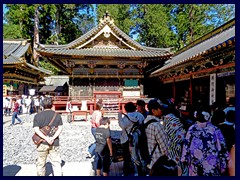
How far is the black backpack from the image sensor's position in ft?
10.4

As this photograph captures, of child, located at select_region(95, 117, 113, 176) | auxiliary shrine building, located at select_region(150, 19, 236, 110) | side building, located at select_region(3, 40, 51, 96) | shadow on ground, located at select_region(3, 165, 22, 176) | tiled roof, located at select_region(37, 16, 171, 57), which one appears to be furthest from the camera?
side building, located at select_region(3, 40, 51, 96)

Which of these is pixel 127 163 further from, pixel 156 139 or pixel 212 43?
pixel 212 43

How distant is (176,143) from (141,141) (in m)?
0.58

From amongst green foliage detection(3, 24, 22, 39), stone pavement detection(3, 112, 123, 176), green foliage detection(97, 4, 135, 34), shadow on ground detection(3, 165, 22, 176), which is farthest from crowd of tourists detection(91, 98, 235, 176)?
green foliage detection(3, 24, 22, 39)

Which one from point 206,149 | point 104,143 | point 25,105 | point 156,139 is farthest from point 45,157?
point 25,105

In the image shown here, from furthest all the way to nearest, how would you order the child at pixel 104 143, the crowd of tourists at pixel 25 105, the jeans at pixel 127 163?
the crowd of tourists at pixel 25 105 → the jeans at pixel 127 163 → the child at pixel 104 143

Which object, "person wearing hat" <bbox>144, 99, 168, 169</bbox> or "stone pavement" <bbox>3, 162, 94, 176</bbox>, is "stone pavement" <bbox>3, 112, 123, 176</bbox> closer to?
"stone pavement" <bbox>3, 162, 94, 176</bbox>

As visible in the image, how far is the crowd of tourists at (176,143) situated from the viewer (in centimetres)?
275

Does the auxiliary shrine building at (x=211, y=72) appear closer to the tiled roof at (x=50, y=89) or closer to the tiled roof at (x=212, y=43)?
the tiled roof at (x=212, y=43)

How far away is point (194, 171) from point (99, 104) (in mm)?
2284

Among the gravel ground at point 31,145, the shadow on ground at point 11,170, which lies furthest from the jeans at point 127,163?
the shadow on ground at point 11,170

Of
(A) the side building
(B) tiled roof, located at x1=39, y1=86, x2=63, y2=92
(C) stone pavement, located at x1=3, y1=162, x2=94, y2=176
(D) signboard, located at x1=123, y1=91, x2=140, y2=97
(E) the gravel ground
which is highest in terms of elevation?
(A) the side building

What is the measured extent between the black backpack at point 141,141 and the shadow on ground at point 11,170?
98.5 inches

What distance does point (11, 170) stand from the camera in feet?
14.4
